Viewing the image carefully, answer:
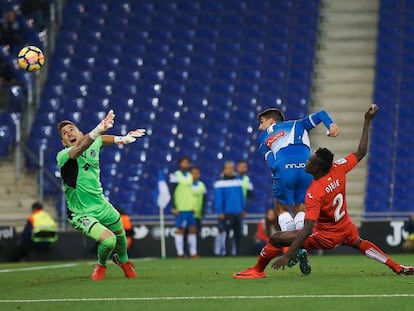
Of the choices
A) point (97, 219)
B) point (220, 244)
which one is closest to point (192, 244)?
point (220, 244)

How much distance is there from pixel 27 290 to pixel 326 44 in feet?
57.5

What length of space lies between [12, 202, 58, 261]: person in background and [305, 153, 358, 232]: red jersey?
416 inches

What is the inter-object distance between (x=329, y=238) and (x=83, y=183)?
306 centimetres

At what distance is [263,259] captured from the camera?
11.9 metres

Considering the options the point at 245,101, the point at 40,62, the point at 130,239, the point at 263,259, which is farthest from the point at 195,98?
the point at 263,259

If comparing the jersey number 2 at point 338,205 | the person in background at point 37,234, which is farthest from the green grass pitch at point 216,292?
the person in background at point 37,234

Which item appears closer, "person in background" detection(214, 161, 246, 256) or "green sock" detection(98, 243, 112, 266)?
"green sock" detection(98, 243, 112, 266)

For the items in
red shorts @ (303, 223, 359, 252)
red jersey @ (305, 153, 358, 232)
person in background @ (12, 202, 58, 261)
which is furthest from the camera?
person in background @ (12, 202, 58, 261)

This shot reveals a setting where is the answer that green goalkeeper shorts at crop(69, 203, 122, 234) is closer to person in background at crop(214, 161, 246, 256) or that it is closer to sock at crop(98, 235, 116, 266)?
sock at crop(98, 235, 116, 266)

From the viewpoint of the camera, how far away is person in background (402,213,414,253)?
69.8ft

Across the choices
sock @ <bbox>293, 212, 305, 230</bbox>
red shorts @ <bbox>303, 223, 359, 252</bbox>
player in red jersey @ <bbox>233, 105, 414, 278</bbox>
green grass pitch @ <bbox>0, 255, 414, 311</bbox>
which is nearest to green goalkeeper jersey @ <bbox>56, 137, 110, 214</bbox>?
green grass pitch @ <bbox>0, 255, 414, 311</bbox>

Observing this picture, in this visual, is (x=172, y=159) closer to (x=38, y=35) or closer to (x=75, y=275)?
(x=38, y=35)

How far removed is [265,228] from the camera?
2209 centimetres

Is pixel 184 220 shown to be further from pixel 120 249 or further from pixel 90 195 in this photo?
pixel 90 195
